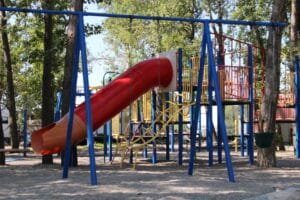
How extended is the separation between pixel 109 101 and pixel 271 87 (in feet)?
14.9

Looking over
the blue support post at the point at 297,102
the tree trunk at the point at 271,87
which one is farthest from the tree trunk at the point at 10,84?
the tree trunk at the point at 271,87

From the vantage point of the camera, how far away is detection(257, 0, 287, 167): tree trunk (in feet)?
47.7

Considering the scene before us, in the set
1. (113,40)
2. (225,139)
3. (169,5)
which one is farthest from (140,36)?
(225,139)

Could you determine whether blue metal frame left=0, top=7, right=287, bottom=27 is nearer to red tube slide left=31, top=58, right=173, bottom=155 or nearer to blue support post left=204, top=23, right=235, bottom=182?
blue support post left=204, top=23, right=235, bottom=182

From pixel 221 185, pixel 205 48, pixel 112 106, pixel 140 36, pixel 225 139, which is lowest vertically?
pixel 221 185

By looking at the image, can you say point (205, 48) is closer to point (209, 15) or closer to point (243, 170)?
point (243, 170)

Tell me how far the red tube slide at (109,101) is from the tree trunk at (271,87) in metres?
3.06

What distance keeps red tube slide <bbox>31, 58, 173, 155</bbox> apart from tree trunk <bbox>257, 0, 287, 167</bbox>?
306 centimetres

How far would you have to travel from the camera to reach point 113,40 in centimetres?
4734

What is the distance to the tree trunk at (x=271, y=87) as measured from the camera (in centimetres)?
1454

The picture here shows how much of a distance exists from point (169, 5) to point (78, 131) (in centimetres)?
2317

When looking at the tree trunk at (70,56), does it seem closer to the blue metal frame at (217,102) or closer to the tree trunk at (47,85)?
the tree trunk at (47,85)

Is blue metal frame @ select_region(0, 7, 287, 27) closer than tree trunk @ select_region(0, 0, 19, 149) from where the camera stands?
Yes

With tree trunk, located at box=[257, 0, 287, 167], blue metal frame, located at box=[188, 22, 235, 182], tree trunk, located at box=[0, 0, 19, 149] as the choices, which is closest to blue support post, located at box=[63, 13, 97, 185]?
blue metal frame, located at box=[188, 22, 235, 182]
